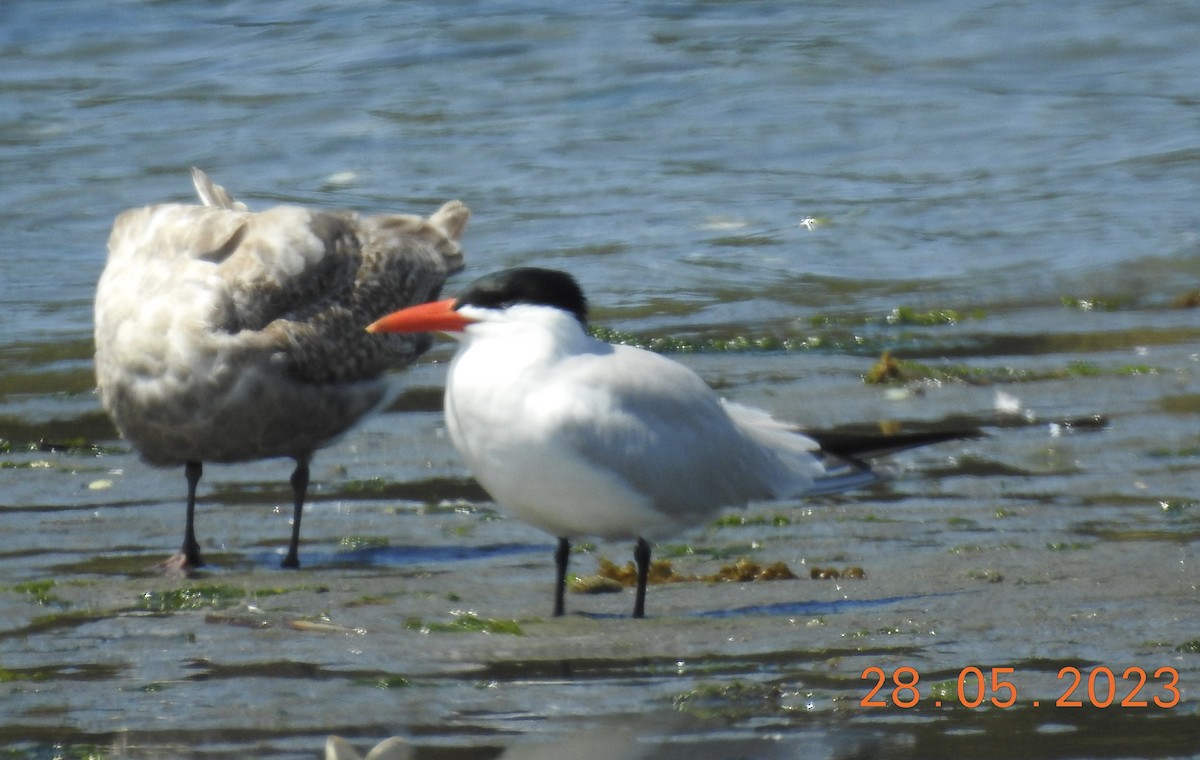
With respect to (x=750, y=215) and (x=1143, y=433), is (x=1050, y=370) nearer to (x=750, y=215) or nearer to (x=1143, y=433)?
(x=1143, y=433)

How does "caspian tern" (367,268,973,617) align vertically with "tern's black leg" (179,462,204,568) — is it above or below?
above

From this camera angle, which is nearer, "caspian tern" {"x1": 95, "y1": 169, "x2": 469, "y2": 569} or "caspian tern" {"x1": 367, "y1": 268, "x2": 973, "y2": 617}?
"caspian tern" {"x1": 367, "y1": 268, "x2": 973, "y2": 617}

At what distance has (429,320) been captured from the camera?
528 centimetres

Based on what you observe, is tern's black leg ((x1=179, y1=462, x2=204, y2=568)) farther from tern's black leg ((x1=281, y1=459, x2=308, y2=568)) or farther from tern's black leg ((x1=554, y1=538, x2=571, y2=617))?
tern's black leg ((x1=554, y1=538, x2=571, y2=617))

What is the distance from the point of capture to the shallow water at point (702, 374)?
4094mm

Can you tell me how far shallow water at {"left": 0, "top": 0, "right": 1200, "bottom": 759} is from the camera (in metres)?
4.09

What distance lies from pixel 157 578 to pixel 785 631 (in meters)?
1.89

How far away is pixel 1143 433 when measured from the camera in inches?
260
